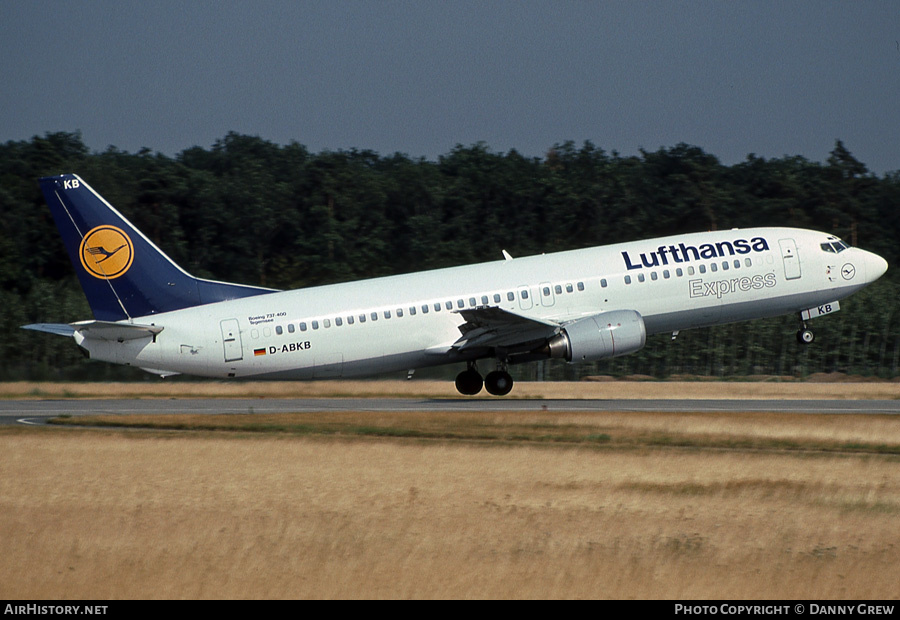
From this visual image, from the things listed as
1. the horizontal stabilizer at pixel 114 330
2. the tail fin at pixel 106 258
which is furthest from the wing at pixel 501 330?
the horizontal stabilizer at pixel 114 330

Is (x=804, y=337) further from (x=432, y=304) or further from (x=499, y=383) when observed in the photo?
(x=432, y=304)

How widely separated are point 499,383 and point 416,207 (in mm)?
47365

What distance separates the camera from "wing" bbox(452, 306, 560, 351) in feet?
97.7

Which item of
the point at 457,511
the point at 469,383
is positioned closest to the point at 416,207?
the point at 469,383

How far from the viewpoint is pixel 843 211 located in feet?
249

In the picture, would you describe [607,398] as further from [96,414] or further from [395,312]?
[96,414]

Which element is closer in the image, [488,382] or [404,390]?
[488,382]

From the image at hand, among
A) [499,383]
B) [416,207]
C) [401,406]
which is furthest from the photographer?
[416,207]

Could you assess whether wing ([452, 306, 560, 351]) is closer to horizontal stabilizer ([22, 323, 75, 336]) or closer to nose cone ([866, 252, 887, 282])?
nose cone ([866, 252, 887, 282])

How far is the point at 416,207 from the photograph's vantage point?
78.7m

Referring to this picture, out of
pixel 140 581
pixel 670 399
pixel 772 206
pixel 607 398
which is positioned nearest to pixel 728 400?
pixel 670 399

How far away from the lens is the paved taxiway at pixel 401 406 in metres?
29.4

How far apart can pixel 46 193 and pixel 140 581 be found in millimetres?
20696

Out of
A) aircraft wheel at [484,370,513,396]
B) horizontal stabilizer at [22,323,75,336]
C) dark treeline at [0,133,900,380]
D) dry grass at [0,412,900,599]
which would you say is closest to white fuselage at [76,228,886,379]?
horizontal stabilizer at [22,323,75,336]
